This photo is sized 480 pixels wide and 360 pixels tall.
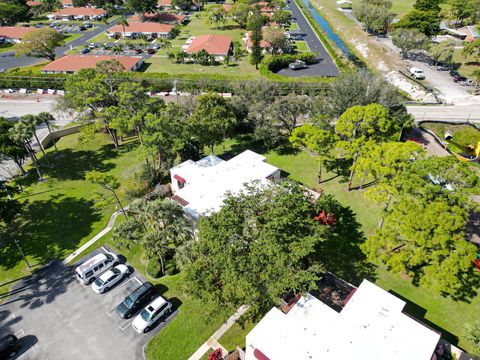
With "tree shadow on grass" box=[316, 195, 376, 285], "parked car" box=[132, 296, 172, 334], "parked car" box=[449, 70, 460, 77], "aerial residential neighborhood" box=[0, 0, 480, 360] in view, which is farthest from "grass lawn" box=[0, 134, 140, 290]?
"parked car" box=[449, 70, 460, 77]

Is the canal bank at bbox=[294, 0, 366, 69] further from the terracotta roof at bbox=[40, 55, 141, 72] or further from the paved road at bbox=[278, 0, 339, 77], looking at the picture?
the terracotta roof at bbox=[40, 55, 141, 72]

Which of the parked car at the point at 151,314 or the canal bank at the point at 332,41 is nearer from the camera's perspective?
the parked car at the point at 151,314

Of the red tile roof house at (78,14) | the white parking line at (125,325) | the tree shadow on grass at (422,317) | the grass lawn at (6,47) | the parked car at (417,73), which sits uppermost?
the red tile roof house at (78,14)

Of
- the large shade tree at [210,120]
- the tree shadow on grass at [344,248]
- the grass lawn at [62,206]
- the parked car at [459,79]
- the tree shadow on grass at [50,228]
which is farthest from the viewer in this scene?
the parked car at [459,79]

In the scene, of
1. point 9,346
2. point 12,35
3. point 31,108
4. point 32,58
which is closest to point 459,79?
point 9,346

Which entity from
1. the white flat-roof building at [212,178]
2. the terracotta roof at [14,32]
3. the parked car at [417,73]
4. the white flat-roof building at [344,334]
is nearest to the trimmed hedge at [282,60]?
the parked car at [417,73]

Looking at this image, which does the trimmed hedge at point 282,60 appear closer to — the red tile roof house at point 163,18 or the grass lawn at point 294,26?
the grass lawn at point 294,26

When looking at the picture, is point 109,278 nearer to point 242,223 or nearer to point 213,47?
point 242,223

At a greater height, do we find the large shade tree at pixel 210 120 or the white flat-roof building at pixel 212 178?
the large shade tree at pixel 210 120

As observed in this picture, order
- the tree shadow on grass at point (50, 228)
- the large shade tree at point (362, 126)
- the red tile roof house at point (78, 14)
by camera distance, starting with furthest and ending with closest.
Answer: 1. the red tile roof house at point (78, 14)
2. the large shade tree at point (362, 126)
3. the tree shadow on grass at point (50, 228)
